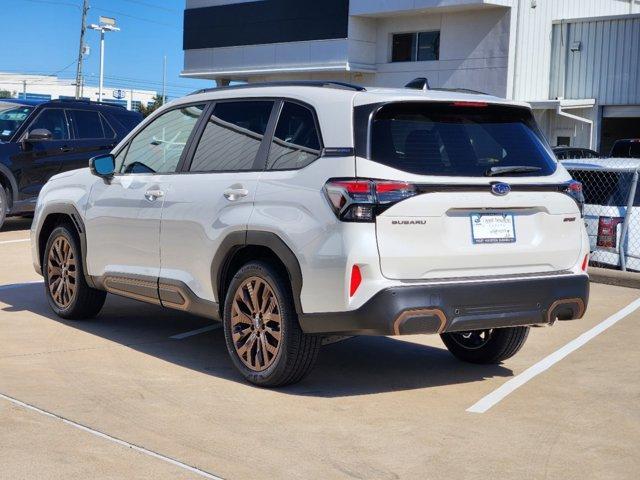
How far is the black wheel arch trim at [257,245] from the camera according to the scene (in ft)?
20.1

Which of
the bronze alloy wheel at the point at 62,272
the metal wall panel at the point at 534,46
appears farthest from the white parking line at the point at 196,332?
the metal wall panel at the point at 534,46

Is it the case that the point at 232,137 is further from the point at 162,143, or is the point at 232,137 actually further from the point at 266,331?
the point at 266,331

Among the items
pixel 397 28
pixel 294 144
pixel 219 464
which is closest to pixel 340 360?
pixel 294 144

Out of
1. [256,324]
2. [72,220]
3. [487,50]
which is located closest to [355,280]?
[256,324]

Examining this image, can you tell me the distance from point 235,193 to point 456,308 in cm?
160

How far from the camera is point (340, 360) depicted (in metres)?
7.57

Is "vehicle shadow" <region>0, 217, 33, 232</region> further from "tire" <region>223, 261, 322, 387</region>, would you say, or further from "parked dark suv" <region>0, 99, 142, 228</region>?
"tire" <region>223, 261, 322, 387</region>

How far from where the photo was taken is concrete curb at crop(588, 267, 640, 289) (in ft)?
38.9

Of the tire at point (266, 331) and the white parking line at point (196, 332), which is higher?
the tire at point (266, 331)

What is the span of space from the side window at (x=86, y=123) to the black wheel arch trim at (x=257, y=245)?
964 centimetres

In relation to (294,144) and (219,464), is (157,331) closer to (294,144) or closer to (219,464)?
(294,144)

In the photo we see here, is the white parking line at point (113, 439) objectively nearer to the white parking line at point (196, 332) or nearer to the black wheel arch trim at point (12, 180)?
the white parking line at point (196, 332)

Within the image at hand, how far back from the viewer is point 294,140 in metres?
6.51

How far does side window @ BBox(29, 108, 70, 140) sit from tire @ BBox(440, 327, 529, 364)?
9.41 meters
